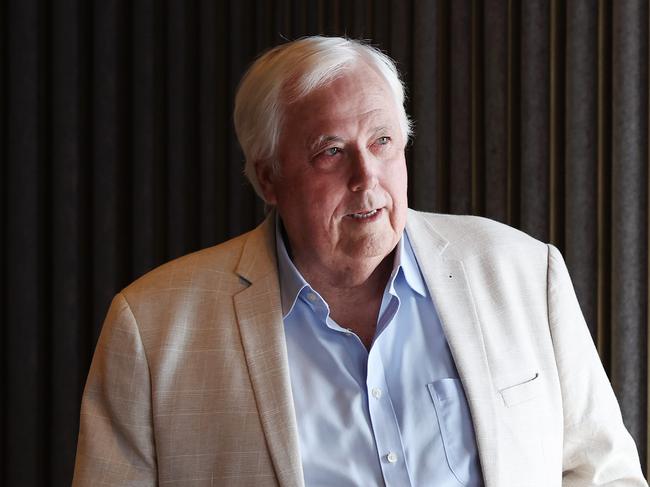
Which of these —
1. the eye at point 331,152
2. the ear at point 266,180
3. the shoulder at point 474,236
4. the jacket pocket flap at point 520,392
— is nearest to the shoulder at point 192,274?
the ear at point 266,180

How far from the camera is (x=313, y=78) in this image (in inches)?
73.9

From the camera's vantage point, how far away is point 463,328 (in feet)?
6.12

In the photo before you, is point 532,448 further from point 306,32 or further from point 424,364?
point 306,32

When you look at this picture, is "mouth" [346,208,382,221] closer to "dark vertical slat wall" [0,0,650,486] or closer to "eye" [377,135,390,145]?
"eye" [377,135,390,145]

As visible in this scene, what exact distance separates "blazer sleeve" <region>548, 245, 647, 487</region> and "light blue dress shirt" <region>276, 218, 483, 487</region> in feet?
0.78

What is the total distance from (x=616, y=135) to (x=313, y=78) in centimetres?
89

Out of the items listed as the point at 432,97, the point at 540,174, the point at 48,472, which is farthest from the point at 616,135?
the point at 48,472

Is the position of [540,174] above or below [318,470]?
→ above

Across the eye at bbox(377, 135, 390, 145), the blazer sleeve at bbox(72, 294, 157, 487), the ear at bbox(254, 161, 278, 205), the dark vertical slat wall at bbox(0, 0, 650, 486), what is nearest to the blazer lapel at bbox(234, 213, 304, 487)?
the ear at bbox(254, 161, 278, 205)

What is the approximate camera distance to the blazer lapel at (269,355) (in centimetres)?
175

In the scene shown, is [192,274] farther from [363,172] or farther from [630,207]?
[630,207]

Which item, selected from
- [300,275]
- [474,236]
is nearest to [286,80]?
[300,275]

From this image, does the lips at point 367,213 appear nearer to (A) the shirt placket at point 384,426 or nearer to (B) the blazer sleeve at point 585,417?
(A) the shirt placket at point 384,426

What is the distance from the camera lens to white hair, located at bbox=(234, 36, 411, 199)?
189 centimetres
